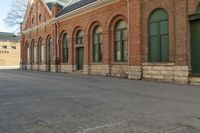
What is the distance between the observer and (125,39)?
A: 22438 mm

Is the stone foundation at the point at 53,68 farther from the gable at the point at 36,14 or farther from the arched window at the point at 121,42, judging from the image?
the arched window at the point at 121,42

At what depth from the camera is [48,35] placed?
35.2 metres

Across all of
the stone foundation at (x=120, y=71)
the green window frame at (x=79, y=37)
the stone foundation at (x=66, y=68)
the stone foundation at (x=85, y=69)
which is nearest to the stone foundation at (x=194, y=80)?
the stone foundation at (x=120, y=71)

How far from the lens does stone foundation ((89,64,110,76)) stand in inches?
946

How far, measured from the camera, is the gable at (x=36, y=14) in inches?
1428

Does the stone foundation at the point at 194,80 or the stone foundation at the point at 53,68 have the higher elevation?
the stone foundation at the point at 53,68

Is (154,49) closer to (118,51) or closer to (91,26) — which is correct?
(118,51)

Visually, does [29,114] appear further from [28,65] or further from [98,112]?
[28,65]

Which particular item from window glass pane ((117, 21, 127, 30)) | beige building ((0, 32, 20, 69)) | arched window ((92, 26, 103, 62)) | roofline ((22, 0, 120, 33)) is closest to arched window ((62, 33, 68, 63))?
roofline ((22, 0, 120, 33))

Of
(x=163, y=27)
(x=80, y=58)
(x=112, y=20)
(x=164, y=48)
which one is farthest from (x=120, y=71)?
(x=80, y=58)

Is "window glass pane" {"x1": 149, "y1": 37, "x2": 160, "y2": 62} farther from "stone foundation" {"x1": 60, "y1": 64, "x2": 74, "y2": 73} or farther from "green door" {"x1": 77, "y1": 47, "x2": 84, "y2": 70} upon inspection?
"stone foundation" {"x1": 60, "y1": 64, "x2": 74, "y2": 73}

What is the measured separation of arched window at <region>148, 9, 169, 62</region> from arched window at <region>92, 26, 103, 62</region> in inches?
267

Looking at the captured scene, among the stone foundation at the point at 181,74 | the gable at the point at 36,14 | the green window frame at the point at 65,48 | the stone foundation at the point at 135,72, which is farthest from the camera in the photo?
the gable at the point at 36,14

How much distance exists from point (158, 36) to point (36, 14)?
2462 centimetres
